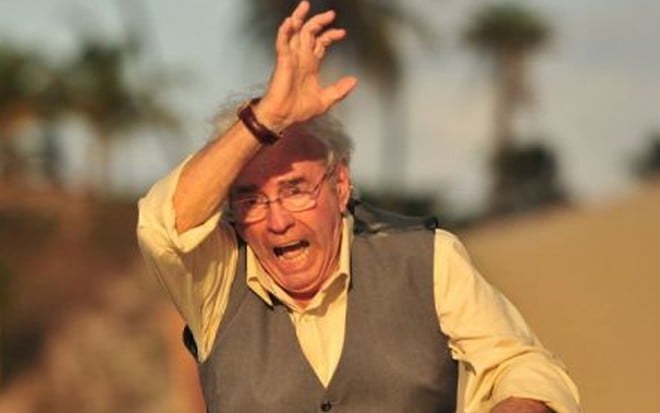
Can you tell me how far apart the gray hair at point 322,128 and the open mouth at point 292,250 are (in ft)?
0.71

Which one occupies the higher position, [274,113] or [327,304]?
[274,113]

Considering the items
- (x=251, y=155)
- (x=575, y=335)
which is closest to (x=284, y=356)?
(x=251, y=155)

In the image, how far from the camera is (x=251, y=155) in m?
5.04

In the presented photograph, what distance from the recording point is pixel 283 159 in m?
5.27

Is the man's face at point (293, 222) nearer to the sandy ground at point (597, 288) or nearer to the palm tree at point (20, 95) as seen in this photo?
the sandy ground at point (597, 288)

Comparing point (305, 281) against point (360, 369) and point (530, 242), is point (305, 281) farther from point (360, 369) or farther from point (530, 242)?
point (530, 242)

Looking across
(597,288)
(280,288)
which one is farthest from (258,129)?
(597,288)

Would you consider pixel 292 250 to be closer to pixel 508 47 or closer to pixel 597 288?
pixel 597 288

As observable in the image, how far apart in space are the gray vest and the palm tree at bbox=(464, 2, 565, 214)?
1546 inches

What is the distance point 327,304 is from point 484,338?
0.39 m

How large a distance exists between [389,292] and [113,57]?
30.3 metres

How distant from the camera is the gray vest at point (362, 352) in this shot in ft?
17.3

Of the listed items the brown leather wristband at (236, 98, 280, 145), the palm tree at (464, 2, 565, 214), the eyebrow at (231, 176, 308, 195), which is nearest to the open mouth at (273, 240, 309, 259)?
the eyebrow at (231, 176, 308, 195)

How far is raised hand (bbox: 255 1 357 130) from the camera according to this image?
16.5 ft
